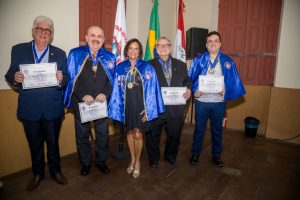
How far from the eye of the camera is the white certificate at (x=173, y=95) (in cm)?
261

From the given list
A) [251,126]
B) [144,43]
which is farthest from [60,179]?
[251,126]

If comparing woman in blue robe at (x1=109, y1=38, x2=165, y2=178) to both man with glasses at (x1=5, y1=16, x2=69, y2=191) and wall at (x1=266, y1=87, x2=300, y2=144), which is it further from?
wall at (x1=266, y1=87, x2=300, y2=144)

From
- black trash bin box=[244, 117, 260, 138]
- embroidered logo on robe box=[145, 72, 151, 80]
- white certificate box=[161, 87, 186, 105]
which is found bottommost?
black trash bin box=[244, 117, 260, 138]

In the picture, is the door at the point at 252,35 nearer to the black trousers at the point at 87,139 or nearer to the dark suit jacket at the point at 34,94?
the black trousers at the point at 87,139

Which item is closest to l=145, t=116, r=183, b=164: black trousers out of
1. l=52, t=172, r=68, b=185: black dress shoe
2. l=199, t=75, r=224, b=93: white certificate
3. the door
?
l=199, t=75, r=224, b=93: white certificate

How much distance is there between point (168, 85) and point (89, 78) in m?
0.91

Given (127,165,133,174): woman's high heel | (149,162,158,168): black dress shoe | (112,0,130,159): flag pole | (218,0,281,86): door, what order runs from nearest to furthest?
(127,165,133,174): woman's high heel < (149,162,158,168): black dress shoe < (112,0,130,159): flag pole < (218,0,281,86): door

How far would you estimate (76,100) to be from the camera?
239cm

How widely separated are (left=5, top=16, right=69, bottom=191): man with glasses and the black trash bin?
3.41 m

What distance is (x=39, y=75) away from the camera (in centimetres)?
205

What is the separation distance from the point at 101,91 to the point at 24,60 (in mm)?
791

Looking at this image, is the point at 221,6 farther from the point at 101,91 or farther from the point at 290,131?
the point at 101,91

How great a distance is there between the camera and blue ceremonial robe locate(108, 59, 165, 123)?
242cm

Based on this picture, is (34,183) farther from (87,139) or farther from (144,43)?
(144,43)
